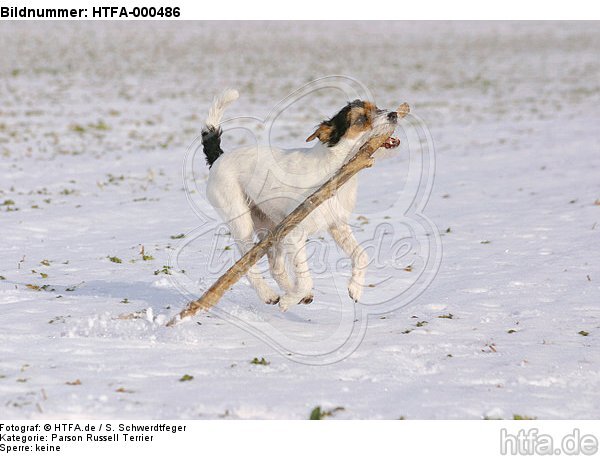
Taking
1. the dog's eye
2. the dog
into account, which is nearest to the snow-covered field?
the dog

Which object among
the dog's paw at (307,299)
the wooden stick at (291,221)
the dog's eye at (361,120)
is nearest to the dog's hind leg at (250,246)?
the dog's paw at (307,299)

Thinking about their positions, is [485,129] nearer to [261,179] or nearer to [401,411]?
[261,179]

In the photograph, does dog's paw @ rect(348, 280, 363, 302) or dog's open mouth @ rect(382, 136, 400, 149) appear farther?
dog's paw @ rect(348, 280, 363, 302)

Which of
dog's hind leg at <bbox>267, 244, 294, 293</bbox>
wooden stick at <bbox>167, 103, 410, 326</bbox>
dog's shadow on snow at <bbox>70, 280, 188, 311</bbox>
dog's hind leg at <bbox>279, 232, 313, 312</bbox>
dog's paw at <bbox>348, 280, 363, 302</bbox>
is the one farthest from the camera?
dog's shadow on snow at <bbox>70, 280, 188, 311</bbox>

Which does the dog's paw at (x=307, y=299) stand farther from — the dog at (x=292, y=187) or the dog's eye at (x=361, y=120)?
the dog's eye at (x=361, y=120)

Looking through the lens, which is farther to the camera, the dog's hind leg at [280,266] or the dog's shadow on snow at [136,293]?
the dog's shadow on snow at [136,293]

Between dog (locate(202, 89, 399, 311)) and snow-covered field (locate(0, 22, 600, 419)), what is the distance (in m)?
0.45

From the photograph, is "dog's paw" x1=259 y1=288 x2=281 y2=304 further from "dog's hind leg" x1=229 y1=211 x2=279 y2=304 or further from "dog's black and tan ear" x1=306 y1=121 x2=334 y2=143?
"dog's black and tan ear" x1=306 y1=121 x2=334 y2=143

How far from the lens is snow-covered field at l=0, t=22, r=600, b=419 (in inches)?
186

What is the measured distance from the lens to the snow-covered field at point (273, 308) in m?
4.71

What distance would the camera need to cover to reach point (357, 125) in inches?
230

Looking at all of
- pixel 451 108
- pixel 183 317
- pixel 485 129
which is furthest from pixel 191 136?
pixel 183 317

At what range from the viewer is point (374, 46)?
164 feet

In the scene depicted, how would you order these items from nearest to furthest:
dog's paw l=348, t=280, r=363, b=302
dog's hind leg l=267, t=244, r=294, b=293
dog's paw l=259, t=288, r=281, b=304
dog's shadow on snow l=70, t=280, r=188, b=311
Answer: dog's paw l=348, t=280, r=363, b=302 → dog's hind leg l=267, t=244, r=294, b=293 → dog's paw l=259, t=288, r=281, b=304 → dog's shadow on snow l=70, t=280, r=188, b=311
